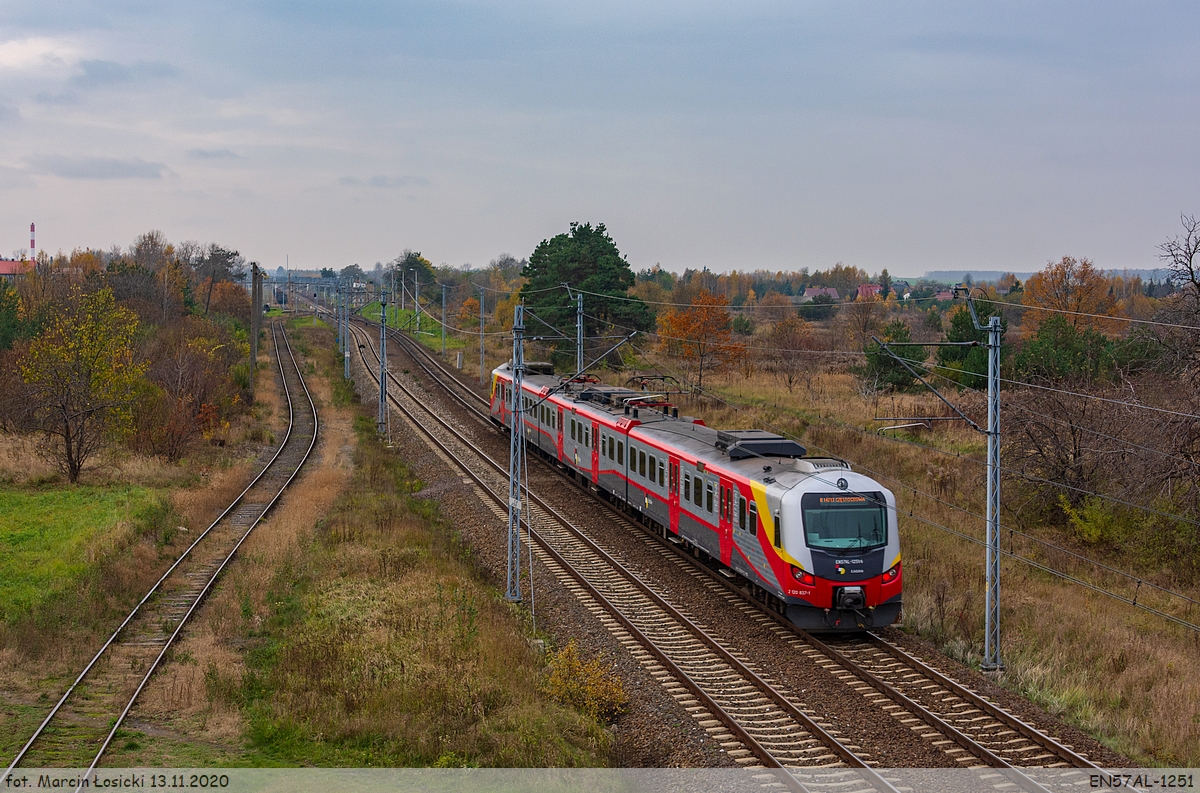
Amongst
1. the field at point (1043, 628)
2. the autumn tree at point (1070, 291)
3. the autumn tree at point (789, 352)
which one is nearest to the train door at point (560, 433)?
the field at point (1043, 628)

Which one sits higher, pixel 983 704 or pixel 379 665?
pixel 379 665

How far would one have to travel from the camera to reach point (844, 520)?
16453 millimetres

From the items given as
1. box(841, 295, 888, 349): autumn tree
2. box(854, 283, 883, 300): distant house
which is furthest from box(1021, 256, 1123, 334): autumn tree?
box(854, 283, 883, 300): distant house

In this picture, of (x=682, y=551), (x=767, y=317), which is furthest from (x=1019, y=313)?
(x=682, y=551)

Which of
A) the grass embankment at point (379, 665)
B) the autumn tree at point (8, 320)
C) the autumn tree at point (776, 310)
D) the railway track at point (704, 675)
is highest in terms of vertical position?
the autumn tree at point (776, 310)

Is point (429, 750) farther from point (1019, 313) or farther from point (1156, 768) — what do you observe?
point (1019, 313)

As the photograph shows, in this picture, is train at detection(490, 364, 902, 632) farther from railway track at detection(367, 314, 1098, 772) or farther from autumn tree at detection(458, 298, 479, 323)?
autumn tree at detection(458, 298, 479, 323)

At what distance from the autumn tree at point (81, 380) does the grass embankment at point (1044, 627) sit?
77.0 ft

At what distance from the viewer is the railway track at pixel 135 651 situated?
1171 centimetres

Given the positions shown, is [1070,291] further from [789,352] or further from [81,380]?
[81,380]

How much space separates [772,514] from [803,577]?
1173mm

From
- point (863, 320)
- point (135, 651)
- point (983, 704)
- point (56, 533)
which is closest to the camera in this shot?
point (983, 704)

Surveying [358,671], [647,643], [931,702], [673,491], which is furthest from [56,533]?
[931,702]

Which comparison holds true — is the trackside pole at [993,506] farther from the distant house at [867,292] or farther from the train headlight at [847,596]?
the distant house at [867,292]
